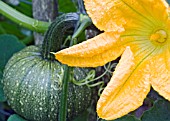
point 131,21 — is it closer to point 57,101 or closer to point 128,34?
point 128,34

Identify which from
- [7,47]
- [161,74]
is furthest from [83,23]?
[7,47]

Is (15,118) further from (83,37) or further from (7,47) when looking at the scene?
(83,37)

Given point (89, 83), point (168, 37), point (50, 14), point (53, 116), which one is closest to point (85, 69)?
point (89, 83)

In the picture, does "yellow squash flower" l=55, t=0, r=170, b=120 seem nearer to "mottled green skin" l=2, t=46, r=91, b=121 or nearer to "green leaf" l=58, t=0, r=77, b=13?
"mottled green skin" l=2, t=46, r=91, b=121

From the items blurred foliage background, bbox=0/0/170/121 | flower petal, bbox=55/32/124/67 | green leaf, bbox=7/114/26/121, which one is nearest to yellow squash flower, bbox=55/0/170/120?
flower petal, bbox=55/32/124/67

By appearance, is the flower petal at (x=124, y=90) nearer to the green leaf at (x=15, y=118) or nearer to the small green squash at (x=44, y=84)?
the small green squash at (x=44, y=84)
